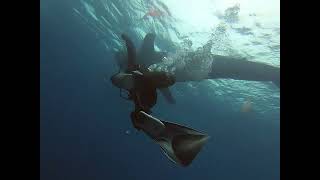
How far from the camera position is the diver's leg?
3.66 m

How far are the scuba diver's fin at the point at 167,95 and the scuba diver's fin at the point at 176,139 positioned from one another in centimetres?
24

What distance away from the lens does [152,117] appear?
3.71m

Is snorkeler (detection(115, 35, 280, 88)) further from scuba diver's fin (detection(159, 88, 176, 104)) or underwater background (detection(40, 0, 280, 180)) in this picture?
scuba diver's fin (detection(159, 88, 176, 104))

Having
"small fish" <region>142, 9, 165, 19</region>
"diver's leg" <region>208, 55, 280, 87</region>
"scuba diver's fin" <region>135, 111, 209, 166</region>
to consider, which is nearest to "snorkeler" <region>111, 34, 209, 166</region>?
"scuba diver's fin" <region>135, 111, 209, 166</region>

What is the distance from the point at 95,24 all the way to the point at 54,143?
1488 mm

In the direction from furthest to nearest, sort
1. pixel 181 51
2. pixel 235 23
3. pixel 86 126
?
pixel 86 126 → pixel 181 51 → pixel 235 23

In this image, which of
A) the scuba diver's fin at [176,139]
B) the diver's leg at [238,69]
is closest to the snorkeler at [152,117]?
the scuba diver's fin at [176,139]

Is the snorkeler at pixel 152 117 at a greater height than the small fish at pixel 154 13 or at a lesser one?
lesser

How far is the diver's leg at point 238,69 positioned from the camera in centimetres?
366

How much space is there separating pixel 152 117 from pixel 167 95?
296 mm

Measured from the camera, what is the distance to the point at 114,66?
13.0 ft

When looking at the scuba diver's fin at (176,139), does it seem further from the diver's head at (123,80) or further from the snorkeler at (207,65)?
the snorkeler at (207,65)
